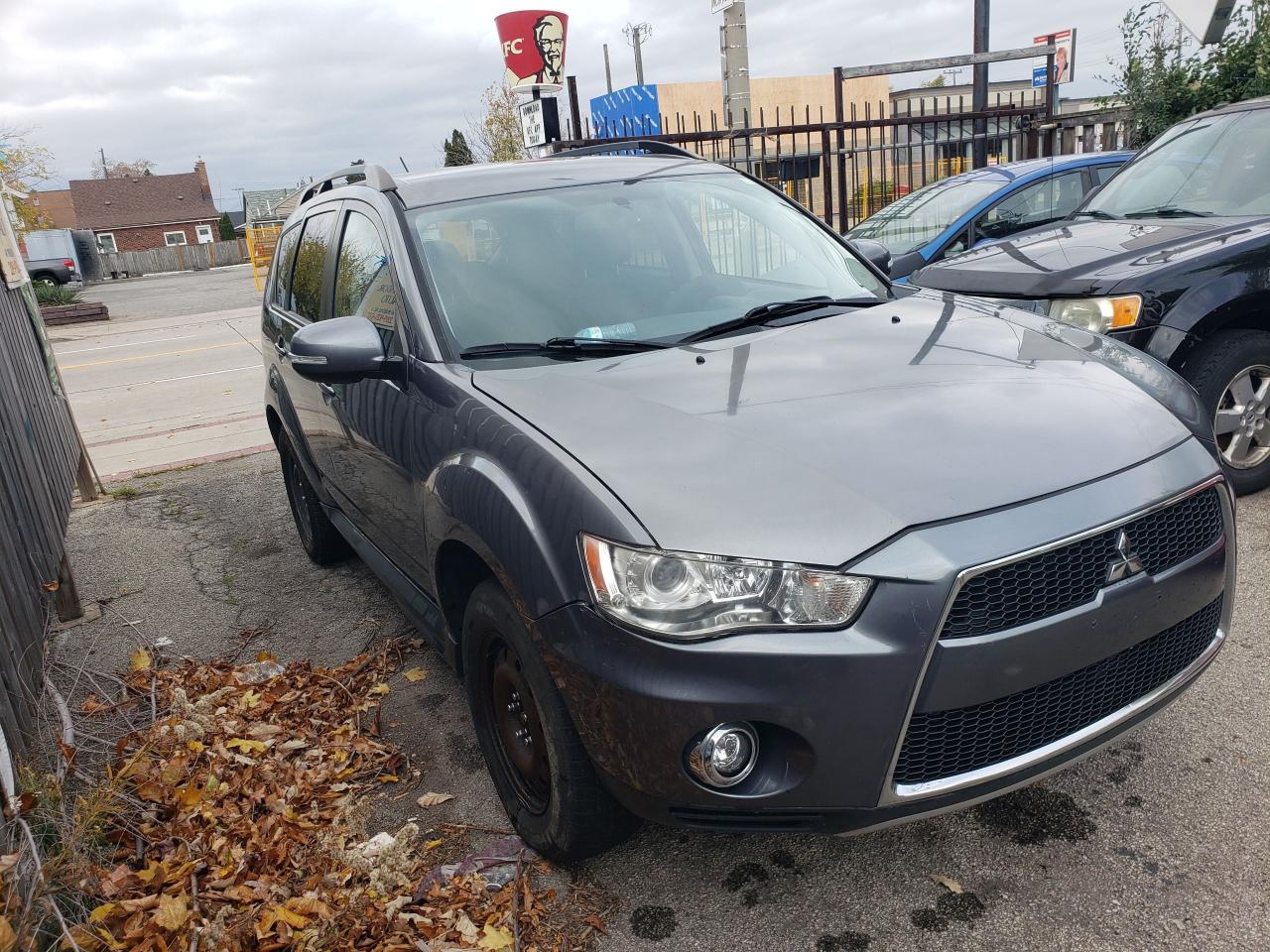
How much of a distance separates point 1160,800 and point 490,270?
252cm

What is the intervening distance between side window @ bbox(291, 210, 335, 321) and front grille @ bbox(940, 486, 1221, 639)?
3.12 m

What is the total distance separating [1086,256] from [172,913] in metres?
4.62

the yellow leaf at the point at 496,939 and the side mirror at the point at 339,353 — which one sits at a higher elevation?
the side mirror at the point at 339,353

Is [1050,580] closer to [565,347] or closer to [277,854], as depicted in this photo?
[565,347]

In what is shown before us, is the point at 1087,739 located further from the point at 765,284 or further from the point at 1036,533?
the point at 765,284

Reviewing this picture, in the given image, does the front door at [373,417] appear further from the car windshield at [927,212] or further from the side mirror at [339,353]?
the car windshield at [927,212]

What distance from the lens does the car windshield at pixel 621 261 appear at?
10.3 ft

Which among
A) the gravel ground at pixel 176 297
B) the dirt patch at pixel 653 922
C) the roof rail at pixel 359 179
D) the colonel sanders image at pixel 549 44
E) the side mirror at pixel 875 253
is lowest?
the gravel ground at pixel 176 297

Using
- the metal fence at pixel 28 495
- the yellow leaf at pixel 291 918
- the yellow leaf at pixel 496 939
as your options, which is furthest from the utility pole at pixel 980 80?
the yellow leaf at pixel 291 918

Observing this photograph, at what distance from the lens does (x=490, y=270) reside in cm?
323

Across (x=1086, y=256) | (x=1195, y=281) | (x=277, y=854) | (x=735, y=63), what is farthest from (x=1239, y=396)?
(x=735, y=63)

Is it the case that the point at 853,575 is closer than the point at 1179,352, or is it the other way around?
the point at 853,575

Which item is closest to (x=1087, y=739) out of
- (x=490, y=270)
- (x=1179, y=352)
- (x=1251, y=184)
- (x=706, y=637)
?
(x=706, y=637)

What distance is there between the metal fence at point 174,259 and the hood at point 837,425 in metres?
63.1
